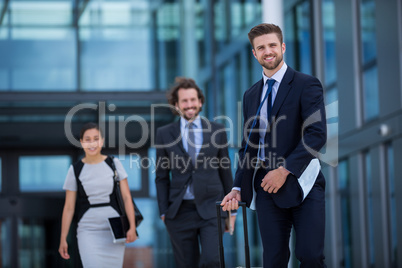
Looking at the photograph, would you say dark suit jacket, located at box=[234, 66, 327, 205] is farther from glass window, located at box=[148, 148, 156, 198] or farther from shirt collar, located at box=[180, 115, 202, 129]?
glass window, located at box=[148, 148, 156, 198]

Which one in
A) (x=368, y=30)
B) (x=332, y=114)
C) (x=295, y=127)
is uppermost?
(x=368, y=30)

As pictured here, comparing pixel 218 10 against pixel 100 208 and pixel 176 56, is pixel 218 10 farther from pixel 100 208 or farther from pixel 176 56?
pixel 100 208

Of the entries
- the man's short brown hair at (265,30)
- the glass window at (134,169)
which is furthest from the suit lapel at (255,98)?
the glass window at (134,169)

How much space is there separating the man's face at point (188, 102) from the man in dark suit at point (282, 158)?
70.7 inches

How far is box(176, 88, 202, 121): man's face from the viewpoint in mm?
6195

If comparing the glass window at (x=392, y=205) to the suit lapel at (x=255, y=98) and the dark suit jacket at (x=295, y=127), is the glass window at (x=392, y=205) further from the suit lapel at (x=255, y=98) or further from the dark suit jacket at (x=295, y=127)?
the dark suit jacket at (x=295, y=127)

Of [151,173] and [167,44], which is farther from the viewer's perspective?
[151,173]

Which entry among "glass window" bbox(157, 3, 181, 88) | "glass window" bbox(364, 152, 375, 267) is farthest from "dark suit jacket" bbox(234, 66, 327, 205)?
"glass window" bbox(157, 3, 181, 88)

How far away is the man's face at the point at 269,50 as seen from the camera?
4188mm

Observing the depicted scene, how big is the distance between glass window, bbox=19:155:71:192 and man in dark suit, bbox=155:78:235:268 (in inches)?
329

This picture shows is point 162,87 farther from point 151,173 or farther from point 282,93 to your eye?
point 282,93

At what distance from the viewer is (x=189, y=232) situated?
6.14 m

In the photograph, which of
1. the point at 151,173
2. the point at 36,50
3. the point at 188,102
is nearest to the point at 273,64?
the point at 188,102

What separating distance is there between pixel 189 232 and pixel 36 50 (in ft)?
24.7
